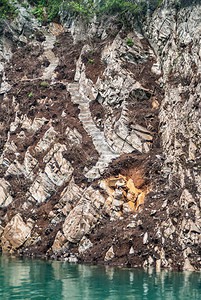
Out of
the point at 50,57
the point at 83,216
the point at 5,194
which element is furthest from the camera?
the point at 50,57

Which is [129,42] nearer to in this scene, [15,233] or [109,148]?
[109,148]

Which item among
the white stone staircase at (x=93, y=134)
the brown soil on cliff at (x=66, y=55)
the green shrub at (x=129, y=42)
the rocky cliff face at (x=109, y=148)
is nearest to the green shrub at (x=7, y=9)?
the brown soil on cliff at (x=66, y=55)

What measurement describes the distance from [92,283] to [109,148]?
1098 centimetres

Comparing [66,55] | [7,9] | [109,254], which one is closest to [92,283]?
[109,254]

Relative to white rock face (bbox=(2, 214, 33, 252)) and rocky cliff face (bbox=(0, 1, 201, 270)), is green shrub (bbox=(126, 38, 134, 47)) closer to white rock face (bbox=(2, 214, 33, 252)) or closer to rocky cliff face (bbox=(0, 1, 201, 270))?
rocky cliff face (bbox=(0, 1, 201, 270))

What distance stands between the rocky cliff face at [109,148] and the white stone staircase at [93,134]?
0.25 feet

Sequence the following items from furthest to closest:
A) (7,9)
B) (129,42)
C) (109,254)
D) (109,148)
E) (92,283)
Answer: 1. (7,9)
2. (129,42)
3. (109,148)
4. (109,254)
5. (92,283)

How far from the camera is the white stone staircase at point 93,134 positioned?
17484 millimetres

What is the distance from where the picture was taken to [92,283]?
9.37 metres

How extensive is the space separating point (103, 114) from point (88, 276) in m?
12.9

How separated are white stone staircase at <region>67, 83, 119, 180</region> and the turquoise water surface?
19.7 ft

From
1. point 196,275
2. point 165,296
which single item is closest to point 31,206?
point 196,275

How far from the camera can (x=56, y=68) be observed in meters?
26.8

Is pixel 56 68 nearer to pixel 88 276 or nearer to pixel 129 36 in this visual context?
pixel 129 36
